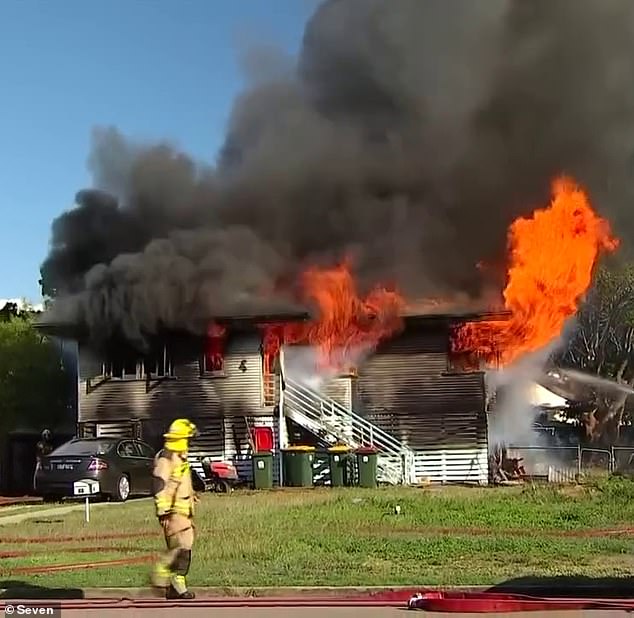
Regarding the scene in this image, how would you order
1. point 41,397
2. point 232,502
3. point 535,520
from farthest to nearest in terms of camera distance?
point 41,397
point 232,502
point 535,520

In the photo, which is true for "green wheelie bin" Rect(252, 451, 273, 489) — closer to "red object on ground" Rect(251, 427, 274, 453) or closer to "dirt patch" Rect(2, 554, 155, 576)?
"red object on ground" Rect(251, 427, 274, 453)

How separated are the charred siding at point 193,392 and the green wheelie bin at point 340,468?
286 cm

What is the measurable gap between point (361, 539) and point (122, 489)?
882 cm

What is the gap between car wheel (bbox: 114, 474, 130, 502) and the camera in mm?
20359

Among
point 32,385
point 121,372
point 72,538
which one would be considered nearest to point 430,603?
point 72,538

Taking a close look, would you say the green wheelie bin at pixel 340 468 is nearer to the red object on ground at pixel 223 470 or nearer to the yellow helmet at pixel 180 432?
the red object on ground at pixel 223 470

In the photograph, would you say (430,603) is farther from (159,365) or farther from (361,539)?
(159,365)

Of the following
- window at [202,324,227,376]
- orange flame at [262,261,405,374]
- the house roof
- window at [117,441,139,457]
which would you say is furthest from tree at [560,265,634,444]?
window at [117,441,139,457]

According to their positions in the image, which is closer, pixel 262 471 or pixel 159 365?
pixel 262 471

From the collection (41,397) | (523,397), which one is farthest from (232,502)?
(523,397)

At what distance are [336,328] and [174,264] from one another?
4.28 m

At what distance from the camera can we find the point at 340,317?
80.6 ft

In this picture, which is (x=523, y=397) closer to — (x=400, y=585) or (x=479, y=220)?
(x=479, y=220)

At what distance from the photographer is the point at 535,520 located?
14.8 meters
